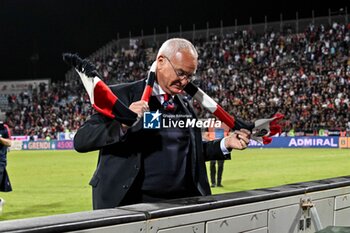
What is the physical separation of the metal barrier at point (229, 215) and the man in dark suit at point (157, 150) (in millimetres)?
457

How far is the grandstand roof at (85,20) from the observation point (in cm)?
4938

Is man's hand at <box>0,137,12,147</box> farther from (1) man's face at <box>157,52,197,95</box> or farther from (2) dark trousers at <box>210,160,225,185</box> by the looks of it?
(1) man's face at <box>157,52,197,95</box>

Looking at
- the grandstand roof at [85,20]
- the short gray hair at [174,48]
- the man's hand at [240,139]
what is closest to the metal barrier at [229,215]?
the man's hand at [240,139]

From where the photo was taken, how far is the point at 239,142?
11.2 ft

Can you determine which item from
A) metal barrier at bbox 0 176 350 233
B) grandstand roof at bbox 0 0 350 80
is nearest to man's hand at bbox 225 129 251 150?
metal barrier at bbox 0 176 350 233

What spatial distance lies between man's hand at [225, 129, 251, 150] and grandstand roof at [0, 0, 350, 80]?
46.8 m

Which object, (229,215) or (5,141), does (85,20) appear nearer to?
(5,141)

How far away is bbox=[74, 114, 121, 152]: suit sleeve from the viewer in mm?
2900

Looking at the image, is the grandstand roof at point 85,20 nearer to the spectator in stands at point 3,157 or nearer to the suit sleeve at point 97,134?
the spectator in stands at point 3,157

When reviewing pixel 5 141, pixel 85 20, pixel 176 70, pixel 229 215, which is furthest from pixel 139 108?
pixel 85 20

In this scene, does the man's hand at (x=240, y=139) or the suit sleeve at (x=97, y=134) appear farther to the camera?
the man's hand at (x=240, y=139)

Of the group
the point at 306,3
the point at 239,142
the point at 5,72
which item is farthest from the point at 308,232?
the point at 5,72

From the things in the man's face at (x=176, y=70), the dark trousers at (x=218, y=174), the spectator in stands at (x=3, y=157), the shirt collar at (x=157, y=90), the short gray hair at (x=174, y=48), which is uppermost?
the short gray hair at (x=174, y=48)

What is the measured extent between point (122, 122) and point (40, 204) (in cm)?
865
